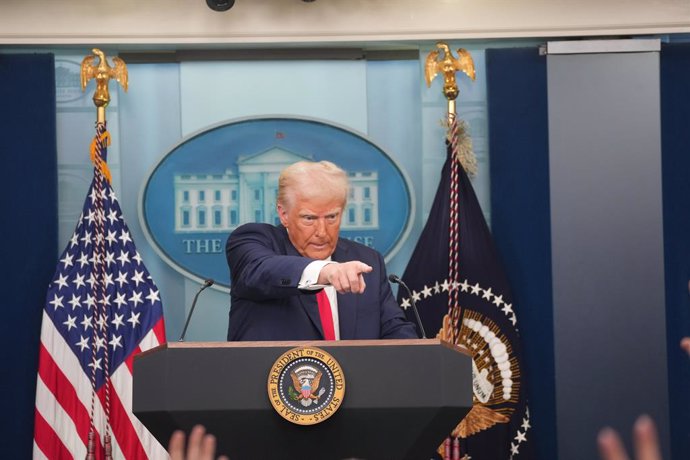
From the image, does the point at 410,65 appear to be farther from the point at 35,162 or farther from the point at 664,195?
the point at 35,162

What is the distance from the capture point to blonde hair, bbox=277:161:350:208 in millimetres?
3543

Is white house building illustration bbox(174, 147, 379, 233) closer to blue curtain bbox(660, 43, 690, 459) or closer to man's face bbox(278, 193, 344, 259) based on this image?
blue curtain bbox(660, 43, 690, 459)

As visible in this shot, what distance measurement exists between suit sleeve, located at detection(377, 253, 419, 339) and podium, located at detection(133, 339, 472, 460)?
2.35ft

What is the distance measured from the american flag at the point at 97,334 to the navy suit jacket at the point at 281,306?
5.70ft

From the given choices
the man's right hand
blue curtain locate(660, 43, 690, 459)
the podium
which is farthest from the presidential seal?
blue curtain locate(660, 43, 690, 459)

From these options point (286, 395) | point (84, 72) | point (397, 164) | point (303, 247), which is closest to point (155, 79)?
point (84, 72)

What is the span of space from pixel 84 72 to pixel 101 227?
77 cm

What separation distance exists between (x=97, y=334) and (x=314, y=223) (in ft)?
6.28

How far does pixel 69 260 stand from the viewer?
513cm

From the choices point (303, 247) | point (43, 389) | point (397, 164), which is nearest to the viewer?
point (303, 247)

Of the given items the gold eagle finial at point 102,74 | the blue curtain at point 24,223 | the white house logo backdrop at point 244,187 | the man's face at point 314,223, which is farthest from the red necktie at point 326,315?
the blue curtain at point 24,223

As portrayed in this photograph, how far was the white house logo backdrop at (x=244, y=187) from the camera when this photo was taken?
5.36m

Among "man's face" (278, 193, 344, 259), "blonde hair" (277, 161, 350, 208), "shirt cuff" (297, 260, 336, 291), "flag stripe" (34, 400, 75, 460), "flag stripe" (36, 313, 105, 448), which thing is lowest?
"flag stripe" (34, 400, 75, 460)

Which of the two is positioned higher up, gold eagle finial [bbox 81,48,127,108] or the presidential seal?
gold eagle finial [bbox 81,48,127,108]
